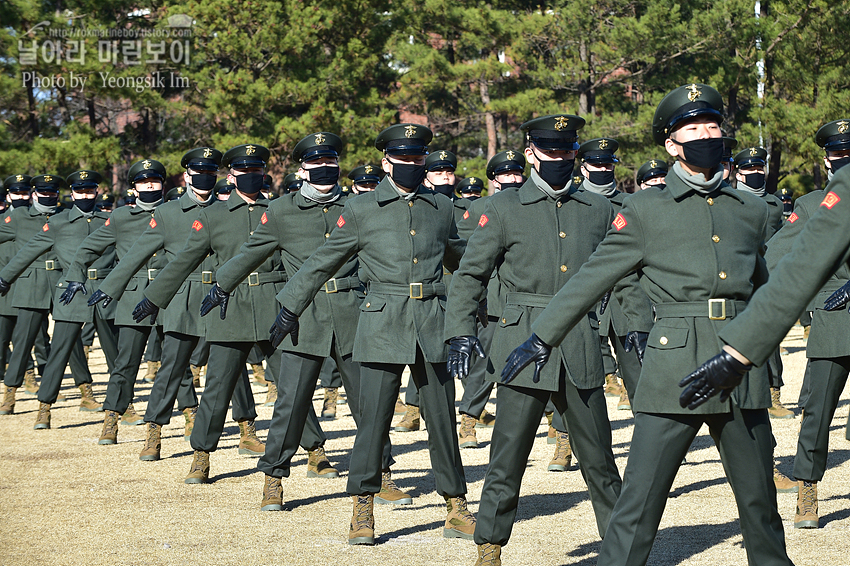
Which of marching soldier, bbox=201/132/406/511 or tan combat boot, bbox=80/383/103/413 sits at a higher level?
marching soldier, bbox=201/132/406/511

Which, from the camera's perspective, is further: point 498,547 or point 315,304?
point 315,304

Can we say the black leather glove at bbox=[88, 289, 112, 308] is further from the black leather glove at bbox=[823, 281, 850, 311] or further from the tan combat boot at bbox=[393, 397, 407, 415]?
the black leather glove at bbox=[823, 281, 850, 311]

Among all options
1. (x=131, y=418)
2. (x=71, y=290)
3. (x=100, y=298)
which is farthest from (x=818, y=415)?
(x=131, y=418)

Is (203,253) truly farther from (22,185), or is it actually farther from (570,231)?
(22,185)

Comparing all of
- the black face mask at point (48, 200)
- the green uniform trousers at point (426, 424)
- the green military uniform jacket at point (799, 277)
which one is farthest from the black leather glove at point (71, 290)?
the green military uniform jacket at point (799, 277)

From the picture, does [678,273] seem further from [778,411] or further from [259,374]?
[259,374]

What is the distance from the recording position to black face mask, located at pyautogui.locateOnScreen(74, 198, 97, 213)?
1158 centimetres

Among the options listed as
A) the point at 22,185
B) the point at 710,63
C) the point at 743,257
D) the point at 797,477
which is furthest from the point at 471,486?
the point at 710,63

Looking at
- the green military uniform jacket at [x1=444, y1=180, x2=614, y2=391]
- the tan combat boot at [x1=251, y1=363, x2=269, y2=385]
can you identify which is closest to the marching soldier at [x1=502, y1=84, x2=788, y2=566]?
the green military uniform jacket at [x1=444, y1=180, x2=614, y2=391]

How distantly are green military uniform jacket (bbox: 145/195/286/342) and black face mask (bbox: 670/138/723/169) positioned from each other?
4.40 meters

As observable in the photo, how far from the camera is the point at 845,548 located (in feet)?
19.3

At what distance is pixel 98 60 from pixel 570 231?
76.3 feet

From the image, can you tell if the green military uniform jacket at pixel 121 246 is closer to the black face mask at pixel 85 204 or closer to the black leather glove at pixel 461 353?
the black face mask at pixel 85 204

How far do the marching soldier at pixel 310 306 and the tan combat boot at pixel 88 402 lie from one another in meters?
4.85
